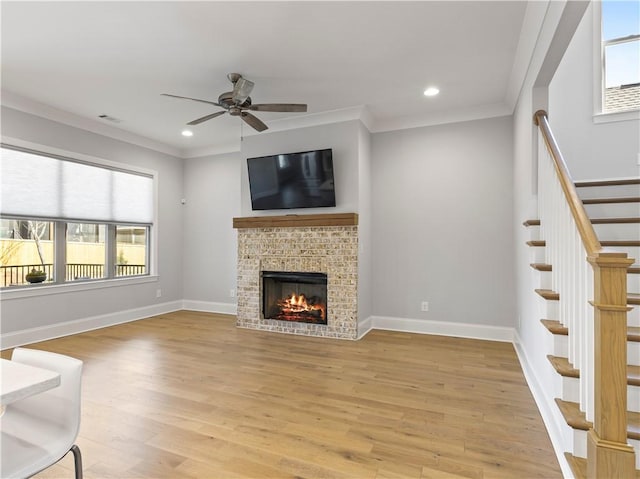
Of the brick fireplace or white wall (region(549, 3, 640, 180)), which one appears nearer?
white wall (region(549, 3, 640, 180))

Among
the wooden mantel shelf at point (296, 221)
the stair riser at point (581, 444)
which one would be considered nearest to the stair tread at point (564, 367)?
the stair riser at point (581, 444)

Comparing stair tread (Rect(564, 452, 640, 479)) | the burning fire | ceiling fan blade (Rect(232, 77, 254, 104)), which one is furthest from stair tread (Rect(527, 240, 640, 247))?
ceiling fan blade (Rect(232, 77, 254, 104))

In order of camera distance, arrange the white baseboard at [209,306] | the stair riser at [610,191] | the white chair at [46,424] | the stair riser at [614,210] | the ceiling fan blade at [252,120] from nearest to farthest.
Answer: the white chair at [46,424] → the stair riser at [614,210] → the stair riser at [610,191] → the ceiling fan blade at [252,120] → the white baseboard at [209,306]

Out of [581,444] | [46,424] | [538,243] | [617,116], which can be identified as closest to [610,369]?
[581,444]

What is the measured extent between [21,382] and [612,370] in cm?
216

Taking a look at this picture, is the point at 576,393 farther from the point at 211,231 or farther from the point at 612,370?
the point at 211,231

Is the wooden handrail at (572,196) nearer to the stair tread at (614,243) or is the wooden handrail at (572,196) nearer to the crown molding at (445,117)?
the stair tread at (614,243)

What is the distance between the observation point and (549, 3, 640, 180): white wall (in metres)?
3.53

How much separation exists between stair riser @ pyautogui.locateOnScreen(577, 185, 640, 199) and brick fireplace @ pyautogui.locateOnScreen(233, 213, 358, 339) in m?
2.31

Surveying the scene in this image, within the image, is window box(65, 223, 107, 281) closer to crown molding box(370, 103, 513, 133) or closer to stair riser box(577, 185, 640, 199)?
crown molding box(370, 103, 513, 133)

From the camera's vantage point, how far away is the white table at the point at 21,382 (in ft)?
3.12

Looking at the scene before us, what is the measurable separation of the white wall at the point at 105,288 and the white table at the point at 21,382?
Result: 3854 millimetres

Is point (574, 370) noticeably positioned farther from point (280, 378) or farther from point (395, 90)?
point (395, 90)

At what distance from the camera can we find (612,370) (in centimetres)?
146
